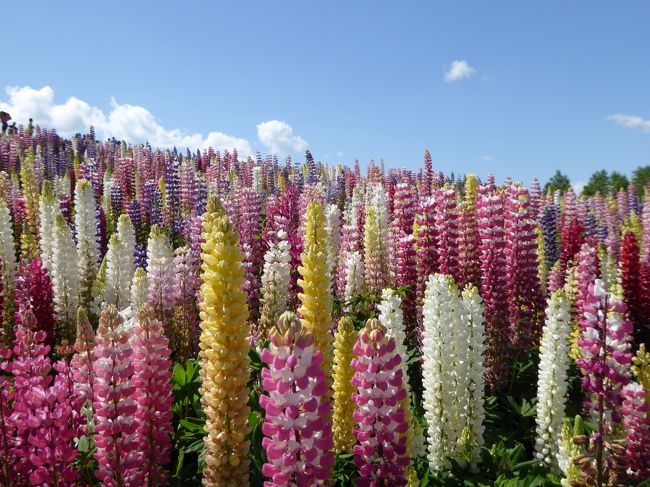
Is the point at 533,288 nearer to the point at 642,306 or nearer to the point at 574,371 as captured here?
the point at 574,371

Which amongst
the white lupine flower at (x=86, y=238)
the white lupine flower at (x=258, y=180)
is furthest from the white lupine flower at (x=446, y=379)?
the white lupine flower at (x=258, y=180)

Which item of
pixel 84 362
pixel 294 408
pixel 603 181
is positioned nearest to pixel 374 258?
pixel 84 362

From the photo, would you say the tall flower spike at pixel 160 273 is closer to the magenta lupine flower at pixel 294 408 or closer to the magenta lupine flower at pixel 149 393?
the magenta lupine flower at pixel 149 393

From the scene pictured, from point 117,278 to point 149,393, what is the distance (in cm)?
467

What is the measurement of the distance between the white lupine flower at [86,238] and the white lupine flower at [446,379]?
5910 mm

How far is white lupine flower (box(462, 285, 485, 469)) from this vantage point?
4.45m

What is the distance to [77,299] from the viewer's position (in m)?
7.93

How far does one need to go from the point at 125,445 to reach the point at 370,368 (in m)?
1.57

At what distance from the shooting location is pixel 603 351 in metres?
3.41

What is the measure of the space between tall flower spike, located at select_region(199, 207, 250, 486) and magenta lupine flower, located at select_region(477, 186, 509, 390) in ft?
13.3

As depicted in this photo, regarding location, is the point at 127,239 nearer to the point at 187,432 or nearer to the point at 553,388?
the point at 187,432

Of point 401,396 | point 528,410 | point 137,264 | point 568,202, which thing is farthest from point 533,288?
point 568,202

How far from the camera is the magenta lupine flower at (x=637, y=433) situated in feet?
13.8

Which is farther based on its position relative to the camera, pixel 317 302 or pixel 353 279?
pixel 353 279
